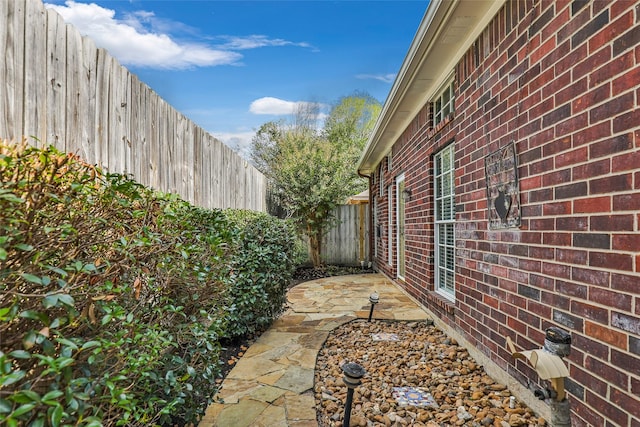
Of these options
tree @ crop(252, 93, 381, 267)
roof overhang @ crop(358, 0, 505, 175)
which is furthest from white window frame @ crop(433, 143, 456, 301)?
tree @ crop(252, 93, 381, 267)

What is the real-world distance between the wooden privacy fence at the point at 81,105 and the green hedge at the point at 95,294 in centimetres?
37

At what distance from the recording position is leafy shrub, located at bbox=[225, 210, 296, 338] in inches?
142

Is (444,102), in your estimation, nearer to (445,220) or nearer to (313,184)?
(445,220)

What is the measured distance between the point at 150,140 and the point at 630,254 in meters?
3.42

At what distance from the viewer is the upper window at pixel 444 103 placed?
3863 millimetres

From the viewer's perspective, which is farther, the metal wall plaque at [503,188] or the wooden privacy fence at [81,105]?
the metal wall plaque at [503,188]

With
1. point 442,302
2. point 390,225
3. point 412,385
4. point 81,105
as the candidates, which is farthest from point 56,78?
point 390,225

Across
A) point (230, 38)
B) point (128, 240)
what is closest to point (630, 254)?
point (128, 240)

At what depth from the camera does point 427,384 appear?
279cm

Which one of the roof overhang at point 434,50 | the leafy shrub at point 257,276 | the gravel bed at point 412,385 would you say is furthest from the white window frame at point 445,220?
the leafy shrub at point 257,276

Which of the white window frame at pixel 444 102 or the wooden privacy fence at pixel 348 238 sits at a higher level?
the white window frame at pixel 444 102

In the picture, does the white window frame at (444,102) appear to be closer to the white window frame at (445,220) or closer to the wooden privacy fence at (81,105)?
the white window frame at (445,220)

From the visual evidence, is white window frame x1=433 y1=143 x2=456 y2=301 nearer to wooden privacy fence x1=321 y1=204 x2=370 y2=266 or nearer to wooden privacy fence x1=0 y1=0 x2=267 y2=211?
wooden privacy fence x1=0 y1=0 x2=267 y2=211

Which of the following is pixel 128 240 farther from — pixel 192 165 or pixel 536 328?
pixel 192 165
